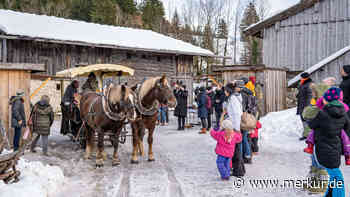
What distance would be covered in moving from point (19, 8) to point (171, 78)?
19.6 metres

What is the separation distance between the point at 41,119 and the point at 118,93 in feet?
8.88

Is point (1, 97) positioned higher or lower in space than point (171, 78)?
lower

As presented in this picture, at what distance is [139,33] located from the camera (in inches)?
942

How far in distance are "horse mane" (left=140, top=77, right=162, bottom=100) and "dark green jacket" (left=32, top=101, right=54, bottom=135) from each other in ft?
9.27

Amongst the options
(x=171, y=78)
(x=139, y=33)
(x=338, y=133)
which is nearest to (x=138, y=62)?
(x=171, y=78)

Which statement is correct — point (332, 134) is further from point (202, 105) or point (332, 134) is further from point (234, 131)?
point (202, 105)

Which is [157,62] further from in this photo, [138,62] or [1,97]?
[1,97]

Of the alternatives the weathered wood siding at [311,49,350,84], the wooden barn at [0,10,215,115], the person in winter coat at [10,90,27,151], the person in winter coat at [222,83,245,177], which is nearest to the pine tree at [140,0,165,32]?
the wooden barn at [0,10,215,115]

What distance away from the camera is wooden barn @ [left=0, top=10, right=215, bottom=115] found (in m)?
16.3

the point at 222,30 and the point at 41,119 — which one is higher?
the point at 222,30

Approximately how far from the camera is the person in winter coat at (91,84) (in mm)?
8945

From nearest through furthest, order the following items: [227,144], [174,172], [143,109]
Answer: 1. [227,144]
2. [174,172]
3. [143,109]

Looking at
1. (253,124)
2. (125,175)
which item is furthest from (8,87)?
(253,124)

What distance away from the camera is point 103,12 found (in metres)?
32.9
